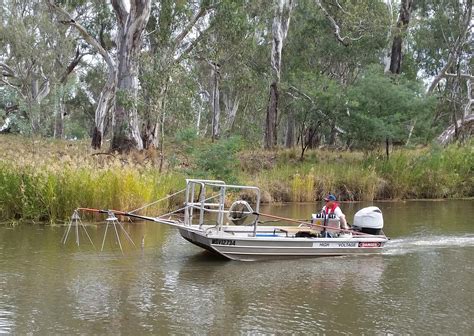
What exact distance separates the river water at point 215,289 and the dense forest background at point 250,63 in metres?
7.05

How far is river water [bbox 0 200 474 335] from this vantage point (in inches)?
298

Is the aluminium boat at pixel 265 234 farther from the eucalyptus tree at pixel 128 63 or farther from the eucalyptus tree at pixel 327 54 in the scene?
the eucalyptus tree at pixel 327 54

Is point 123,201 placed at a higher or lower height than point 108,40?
lower

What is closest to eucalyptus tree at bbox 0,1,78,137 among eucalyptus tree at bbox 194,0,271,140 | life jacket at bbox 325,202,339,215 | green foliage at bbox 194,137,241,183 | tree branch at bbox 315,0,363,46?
eucalyptus tree at bbox 194,0,271,140

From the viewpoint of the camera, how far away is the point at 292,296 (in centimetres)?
893

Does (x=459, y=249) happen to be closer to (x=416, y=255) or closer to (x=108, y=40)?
(x=416, y=255)

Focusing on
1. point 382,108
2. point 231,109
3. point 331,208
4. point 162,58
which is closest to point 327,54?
point 382,108

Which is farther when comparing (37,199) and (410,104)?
(410,104)

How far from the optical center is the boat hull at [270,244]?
11.1 meters

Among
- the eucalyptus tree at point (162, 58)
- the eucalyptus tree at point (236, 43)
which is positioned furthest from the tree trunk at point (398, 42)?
the eucalyptus tree at point (162, 58)

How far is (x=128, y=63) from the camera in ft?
77.4

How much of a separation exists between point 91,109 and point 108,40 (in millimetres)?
21834

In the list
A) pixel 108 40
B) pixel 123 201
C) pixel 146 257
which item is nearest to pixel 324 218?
pixel 146 257

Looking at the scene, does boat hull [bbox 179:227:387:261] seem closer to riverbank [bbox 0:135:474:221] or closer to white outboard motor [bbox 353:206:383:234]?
white outboard motor [bbox 353:206:383:234]
